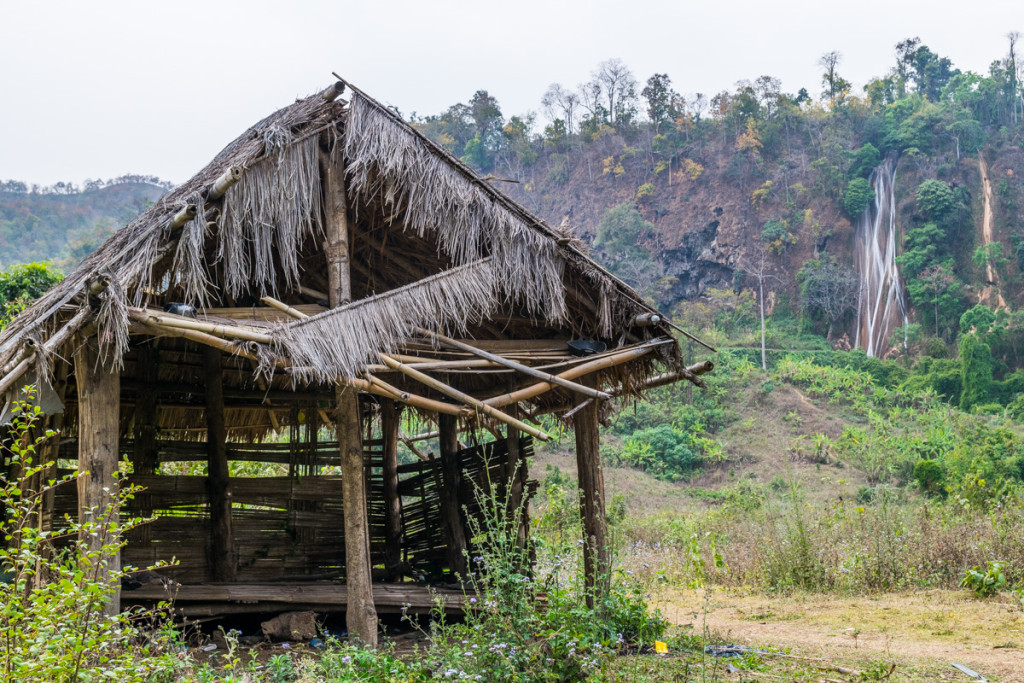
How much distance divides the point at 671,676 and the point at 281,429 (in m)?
4.70

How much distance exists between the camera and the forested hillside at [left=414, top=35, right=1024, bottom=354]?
34.7 m

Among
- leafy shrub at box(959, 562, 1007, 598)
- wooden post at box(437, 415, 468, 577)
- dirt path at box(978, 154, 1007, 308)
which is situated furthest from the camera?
dirt path at box(978, 154, 1007, 308)

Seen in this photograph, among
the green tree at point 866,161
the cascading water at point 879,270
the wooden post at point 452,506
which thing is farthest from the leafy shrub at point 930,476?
the green tree at point 866,161

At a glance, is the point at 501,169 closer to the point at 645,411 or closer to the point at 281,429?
the point at 645,411

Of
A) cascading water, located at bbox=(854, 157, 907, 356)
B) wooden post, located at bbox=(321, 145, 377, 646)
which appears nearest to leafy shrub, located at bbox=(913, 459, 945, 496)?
cascading water, located at bbox=(854, 157, 907, 356)

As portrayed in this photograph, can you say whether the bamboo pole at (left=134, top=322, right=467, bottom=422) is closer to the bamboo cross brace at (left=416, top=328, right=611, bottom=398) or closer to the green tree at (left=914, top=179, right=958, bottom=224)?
the bamboo cross brace at (left=416, top=328, right=611, bottom=398)

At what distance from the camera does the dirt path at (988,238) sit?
33062 mm

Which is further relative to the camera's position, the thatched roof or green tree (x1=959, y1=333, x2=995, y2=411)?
green tree (x1=959, y1=333, x2=995, y2=411)

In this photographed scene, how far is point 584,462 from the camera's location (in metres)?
6.69

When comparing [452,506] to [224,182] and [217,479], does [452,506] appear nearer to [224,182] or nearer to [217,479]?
[217,479]

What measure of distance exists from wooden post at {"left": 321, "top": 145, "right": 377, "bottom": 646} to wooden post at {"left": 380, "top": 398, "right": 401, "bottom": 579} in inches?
87.4

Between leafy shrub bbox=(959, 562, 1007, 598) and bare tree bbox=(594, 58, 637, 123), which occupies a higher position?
bare tree bbox=(594, 58, 637, 123)

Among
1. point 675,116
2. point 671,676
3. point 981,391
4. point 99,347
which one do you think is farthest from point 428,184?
point 675,116

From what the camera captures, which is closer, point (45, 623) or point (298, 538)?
point (45, 623)
